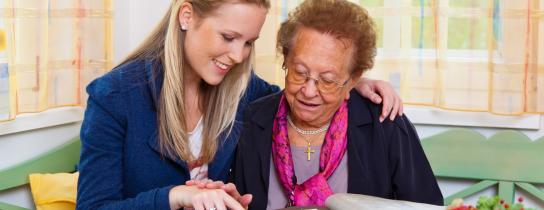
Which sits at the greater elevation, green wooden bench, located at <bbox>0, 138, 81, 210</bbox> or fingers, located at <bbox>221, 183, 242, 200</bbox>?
fingers, located at <bbox>221, 183, 242, 200</bbox>

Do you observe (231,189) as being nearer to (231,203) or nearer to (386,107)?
(231,203)

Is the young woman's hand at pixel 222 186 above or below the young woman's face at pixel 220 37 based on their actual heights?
below

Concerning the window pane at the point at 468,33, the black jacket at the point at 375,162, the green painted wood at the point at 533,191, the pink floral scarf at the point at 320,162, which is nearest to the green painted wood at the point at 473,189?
the green painted wood at the point at 533,191

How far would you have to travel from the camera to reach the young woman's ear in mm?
1853

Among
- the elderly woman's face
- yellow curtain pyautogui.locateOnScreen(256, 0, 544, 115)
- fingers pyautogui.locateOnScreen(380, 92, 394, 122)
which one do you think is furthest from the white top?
yellow curtain pyautogui.locateOnScreen(256, 0, 544, 115)

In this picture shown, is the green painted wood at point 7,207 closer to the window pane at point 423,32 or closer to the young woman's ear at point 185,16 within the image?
the young woman's ear at point 185,16

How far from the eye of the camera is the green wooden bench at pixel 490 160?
279 centimetres

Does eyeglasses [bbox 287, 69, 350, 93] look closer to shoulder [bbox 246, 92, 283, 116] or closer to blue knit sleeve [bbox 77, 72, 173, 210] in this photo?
shoulder [bbox 246, 92, 283, 116]

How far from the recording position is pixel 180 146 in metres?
1.89

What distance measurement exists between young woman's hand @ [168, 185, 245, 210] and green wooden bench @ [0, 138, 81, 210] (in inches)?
39.2

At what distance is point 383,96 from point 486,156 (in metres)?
0.98

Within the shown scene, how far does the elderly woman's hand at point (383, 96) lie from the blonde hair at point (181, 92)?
30cm

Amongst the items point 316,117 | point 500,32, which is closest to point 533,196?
point 500,32

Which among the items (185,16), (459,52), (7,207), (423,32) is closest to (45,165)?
(7,207)
